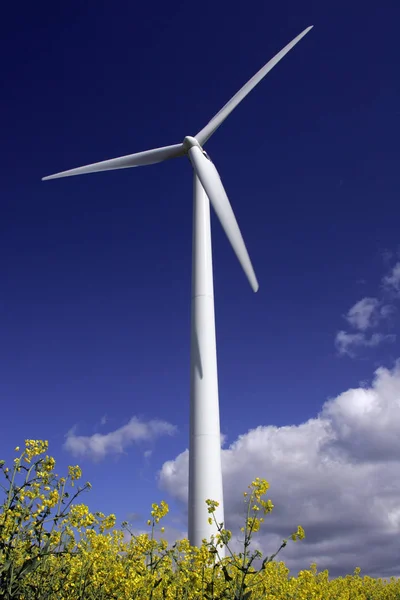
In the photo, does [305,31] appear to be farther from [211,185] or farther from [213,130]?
[211,185]

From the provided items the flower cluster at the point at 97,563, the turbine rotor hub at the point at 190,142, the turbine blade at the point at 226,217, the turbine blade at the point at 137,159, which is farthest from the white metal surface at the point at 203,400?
the flower cluster at the point at 97,563

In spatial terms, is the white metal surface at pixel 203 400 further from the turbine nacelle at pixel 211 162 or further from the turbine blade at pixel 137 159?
the turbine blade at pixel 137 159

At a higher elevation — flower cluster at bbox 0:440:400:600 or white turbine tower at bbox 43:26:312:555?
white turbine tower at bbox 43:26:312:555

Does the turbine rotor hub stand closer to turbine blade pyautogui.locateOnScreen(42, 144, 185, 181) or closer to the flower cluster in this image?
turbine blade pyautogui.locateOnScreen(42, 144, 185, 181)

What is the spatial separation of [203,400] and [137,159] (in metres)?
14.7

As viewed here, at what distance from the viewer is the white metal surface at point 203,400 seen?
1761 cm

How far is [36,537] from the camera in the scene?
248 inches

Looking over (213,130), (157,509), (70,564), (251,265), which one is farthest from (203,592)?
(213,130)

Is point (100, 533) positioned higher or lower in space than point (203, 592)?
higher

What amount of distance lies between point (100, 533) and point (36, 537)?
1758 mm

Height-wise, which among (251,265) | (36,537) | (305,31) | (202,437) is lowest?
(36,537)

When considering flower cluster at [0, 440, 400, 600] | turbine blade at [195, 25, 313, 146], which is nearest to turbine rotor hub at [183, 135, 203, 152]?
turbine blade at [195, 25, 313, 146]

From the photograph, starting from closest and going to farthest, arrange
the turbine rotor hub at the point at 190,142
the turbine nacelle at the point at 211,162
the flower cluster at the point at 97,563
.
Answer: the flower cluster at the point at 97,563 → the turbine nacelle at the point at 211,162 → the turbine rotor hub at the point at 190,142

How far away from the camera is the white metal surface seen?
17.6 metres
